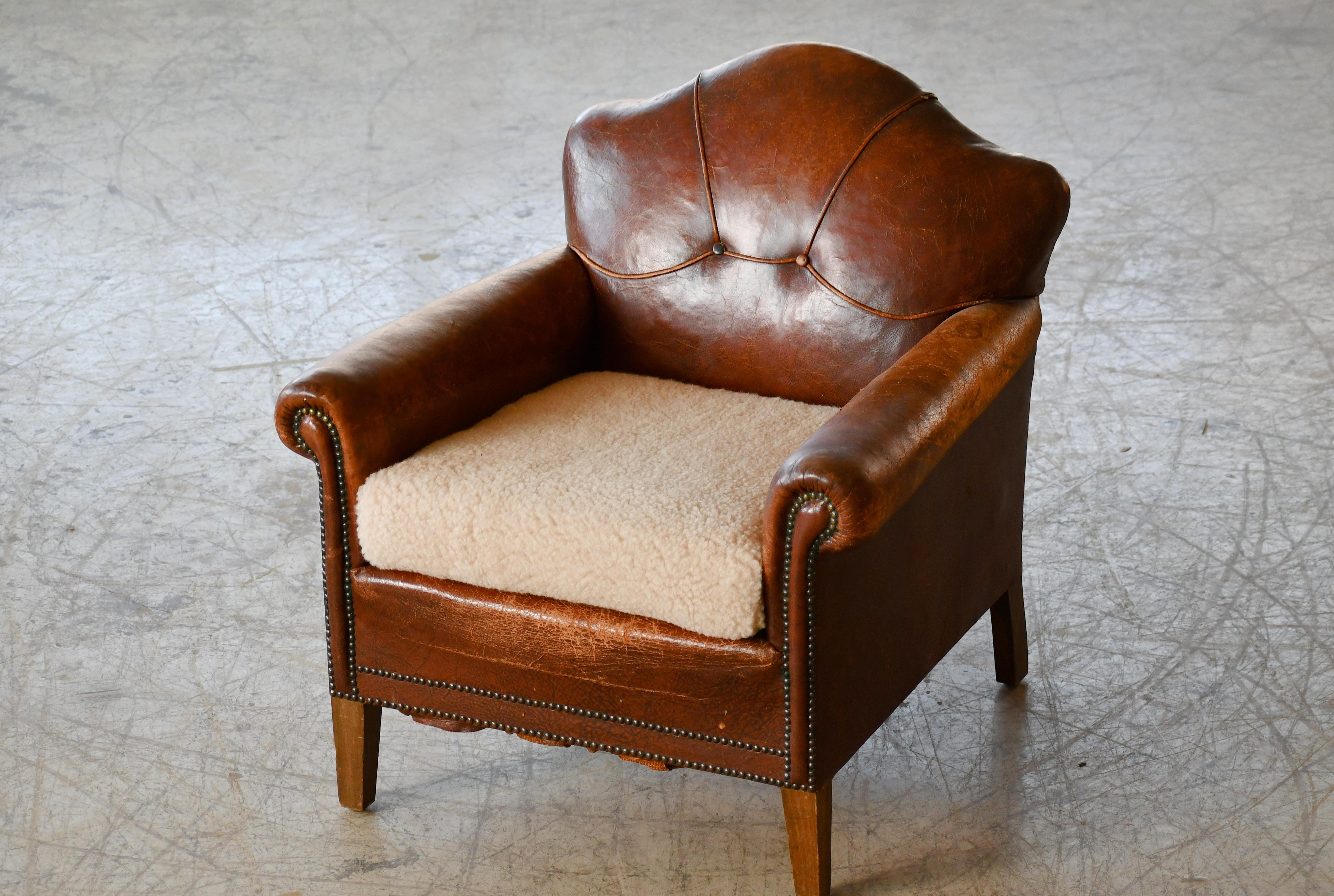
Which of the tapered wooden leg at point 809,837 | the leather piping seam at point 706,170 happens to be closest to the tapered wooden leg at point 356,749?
the tapered wooden leg at point 809,837

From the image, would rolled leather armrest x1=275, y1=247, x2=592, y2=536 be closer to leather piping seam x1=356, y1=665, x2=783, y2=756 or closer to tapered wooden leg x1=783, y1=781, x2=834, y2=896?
leather piping seam x1=356, y1=665, x2=783, y2=756

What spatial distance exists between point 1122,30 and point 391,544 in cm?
476

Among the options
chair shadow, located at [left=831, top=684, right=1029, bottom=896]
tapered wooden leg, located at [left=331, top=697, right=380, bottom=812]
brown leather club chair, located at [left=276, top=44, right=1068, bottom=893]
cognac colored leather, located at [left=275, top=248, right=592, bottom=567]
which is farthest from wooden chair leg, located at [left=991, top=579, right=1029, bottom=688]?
tapered wooden leg, located at [left=331, top=697, right=380, bottom=812]

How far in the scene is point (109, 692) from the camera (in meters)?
2.36

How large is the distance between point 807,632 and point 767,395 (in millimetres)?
632

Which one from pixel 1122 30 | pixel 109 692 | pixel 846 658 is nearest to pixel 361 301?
pixel 109 692

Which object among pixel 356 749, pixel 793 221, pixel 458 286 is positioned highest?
pixel 793 221

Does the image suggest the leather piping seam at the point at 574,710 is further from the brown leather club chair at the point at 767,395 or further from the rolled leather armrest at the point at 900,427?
the rolled leather armrest at the point at 900,427

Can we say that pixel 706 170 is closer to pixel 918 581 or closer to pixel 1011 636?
pixel 918 581

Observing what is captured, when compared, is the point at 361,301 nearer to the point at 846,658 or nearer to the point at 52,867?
the point at 52,867

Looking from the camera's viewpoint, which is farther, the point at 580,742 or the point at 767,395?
the point at 767,395

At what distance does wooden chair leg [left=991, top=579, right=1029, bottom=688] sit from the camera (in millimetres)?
2303

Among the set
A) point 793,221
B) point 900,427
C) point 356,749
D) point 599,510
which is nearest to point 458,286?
point 793,221

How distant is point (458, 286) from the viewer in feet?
12.8
